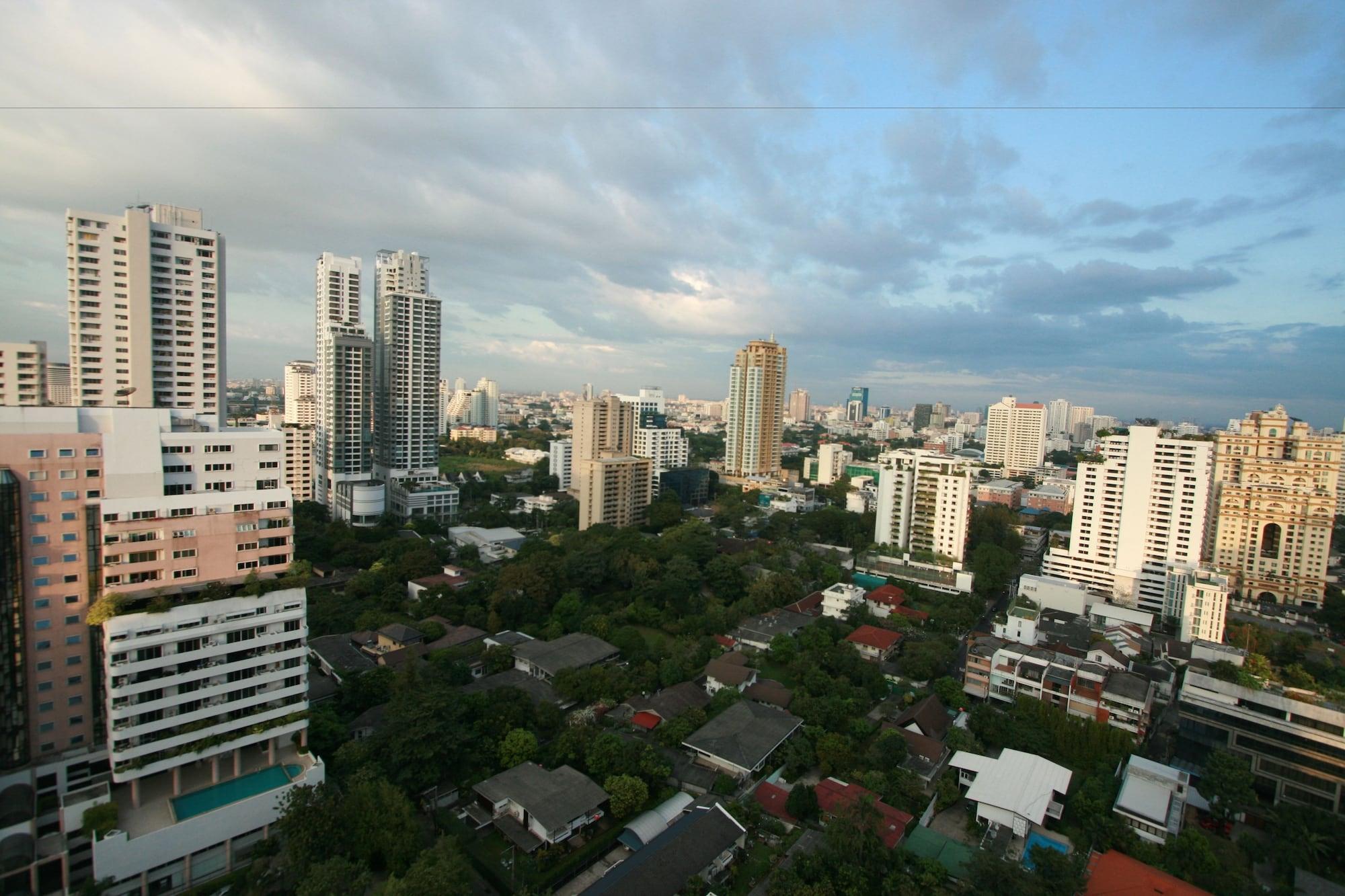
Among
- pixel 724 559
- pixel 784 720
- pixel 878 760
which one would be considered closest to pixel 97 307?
pixel 724 559

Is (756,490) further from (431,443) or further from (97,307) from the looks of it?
(97,307)

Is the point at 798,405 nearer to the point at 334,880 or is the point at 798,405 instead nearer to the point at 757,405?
the point at 757,405

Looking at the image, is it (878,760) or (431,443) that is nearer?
(878,760)

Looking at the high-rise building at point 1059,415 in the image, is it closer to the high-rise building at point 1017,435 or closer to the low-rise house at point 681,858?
the high-rise building at point 1017,435

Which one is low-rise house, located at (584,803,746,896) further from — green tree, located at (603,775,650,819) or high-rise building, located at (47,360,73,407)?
high-rise building, located at (47,360,73,407)

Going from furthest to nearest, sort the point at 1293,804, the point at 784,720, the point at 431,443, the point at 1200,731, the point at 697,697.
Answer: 1. the point at 431,443
2. the point at 697,697
3. the point at 784,720
4. the point at 1200,731
5. the point at 1293,804

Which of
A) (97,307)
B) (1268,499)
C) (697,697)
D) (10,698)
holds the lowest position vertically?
(697,697)

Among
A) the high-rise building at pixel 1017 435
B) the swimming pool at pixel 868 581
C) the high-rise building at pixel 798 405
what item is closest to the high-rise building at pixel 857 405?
the high-rise building at pixel 798 405

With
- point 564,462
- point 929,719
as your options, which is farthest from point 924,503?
point 564,462
